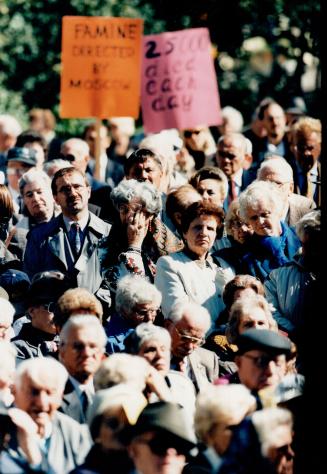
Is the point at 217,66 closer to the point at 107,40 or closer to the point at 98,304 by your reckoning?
the point at 107,40

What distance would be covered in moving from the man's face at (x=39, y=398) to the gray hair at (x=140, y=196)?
9.28ft

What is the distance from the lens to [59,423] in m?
8.48

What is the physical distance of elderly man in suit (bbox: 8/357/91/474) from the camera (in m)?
8.38

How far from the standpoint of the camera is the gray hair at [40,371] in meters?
8.42

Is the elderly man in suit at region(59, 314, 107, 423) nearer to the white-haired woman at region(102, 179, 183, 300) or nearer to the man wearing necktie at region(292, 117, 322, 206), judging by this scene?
the white-haired woman at region(102, 179, 183, 300)

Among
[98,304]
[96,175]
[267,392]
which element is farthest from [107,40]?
[267,392]

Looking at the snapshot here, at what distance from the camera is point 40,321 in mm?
10352

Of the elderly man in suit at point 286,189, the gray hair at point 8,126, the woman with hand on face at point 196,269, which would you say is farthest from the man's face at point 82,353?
the gray hair at point 8,126

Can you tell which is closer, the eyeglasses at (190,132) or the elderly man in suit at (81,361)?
the elderly man in suit at (81,361)

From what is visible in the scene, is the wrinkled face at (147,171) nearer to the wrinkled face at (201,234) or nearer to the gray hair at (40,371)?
the wrinkled face at (201,234)

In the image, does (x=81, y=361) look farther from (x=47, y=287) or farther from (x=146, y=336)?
(x=47, y=287)

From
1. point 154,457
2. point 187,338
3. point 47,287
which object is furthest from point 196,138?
point 154,457

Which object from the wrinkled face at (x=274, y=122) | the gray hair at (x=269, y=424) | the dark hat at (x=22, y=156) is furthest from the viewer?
the wrinkled face at (x=274, y=122)

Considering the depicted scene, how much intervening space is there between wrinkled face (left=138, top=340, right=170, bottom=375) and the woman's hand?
6.38ft
